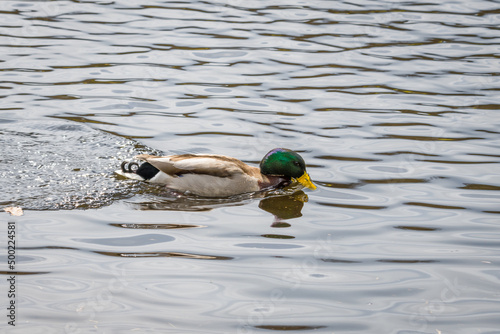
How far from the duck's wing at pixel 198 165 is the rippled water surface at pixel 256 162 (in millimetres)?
260

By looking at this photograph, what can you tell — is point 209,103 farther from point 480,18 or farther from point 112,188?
point 480,18

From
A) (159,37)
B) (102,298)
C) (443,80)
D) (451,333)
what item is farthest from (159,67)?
(451,333)

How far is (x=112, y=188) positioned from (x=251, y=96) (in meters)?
3.52

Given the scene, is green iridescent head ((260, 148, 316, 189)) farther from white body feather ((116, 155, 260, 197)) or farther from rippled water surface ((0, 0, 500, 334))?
white body feather ((116, 155, 260, 197))

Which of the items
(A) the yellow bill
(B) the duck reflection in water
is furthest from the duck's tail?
(A) the yellow bill

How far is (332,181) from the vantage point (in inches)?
312

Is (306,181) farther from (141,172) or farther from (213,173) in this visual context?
(141,172)

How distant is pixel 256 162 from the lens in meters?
8.52

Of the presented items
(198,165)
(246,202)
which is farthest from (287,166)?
(198,165)

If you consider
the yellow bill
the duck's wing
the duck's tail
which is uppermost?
the duck's wing

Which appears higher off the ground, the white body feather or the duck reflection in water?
the white body feather

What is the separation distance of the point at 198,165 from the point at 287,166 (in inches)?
36.7

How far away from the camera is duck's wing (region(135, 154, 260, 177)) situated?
745 cm

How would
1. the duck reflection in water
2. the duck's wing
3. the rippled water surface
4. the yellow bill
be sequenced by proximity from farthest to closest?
the yellow bill
the duck's wing
the duck reflection in water
the rippled water surface
